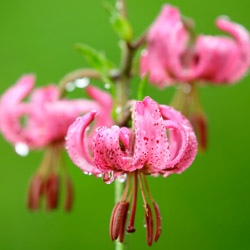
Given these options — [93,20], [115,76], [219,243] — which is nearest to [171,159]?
[115,76]

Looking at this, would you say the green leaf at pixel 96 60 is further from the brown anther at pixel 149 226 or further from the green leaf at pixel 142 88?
the brown anther at pixel 149 226

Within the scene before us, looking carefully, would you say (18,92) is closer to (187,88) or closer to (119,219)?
(187,88)

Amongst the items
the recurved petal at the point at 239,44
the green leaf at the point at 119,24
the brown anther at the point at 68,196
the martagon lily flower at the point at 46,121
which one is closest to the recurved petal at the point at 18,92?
the martagon lily flower at the point at 46,121

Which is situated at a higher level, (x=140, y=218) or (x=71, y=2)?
(x=71, y=2)

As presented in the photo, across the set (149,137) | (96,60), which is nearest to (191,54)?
(96,60)

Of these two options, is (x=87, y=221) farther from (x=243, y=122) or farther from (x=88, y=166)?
(x=88, y=166)
